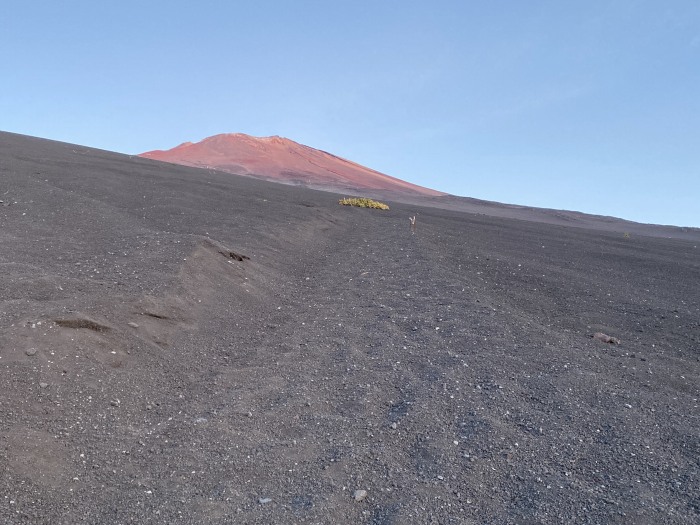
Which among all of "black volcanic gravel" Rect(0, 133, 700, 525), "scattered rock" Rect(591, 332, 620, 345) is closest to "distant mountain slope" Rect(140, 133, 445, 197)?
"black volcanic gravel" Rect(0, 133, 700, 525)

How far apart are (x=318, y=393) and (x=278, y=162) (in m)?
67.8

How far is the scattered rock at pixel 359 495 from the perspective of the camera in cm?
483

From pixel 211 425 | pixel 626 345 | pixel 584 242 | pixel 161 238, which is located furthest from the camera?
pixel 584 242

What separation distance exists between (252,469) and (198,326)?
3.76m

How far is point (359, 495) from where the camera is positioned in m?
4.86

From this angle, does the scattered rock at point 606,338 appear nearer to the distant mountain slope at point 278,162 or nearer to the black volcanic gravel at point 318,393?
the black volcanic gravel at point 318,393

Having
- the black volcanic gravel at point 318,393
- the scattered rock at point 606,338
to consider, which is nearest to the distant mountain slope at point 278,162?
the black volcanic gravel at point 318,393

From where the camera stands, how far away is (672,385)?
7.73 m

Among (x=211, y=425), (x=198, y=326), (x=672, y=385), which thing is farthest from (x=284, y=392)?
(x=672, y=385)

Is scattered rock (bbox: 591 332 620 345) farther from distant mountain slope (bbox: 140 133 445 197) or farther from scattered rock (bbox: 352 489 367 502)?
distant mountain slope (bbox: 140 133 445 197)

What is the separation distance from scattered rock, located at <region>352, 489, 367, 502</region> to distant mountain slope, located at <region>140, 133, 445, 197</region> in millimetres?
54369

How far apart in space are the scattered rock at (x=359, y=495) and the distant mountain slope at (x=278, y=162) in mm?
54369

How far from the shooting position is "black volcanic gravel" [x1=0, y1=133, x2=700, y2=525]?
15.8 ft

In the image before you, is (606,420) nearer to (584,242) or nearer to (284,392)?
(284,392)
